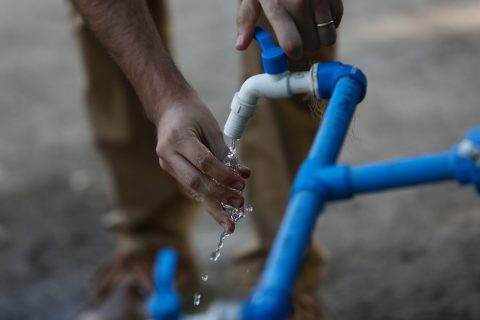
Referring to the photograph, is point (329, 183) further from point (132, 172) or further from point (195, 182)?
point (132, 172)

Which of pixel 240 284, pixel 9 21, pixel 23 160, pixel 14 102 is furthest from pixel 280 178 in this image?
pixel 9 21

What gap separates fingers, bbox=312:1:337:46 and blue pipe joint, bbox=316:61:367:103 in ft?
0.20

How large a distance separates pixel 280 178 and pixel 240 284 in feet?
1.20

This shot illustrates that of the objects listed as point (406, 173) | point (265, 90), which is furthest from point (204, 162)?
point (406, 173)

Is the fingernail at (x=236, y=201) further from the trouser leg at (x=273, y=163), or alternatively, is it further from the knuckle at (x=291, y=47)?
the trouser leg at (x=273, y=163)

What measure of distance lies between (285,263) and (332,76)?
0.40m

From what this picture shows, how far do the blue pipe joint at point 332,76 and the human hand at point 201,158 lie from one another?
0.57 ft

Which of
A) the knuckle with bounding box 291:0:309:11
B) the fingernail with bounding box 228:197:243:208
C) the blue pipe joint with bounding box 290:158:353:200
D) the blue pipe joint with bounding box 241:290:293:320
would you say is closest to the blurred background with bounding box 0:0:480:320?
the fingernail with bounding box 228:197:243:208

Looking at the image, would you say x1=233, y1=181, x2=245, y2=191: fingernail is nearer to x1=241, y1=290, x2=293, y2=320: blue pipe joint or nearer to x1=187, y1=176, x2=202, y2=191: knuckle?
x1=187, y1=176, x2=202, y2=191: knuckle

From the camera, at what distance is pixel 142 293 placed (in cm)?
235

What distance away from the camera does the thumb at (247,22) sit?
52.0 inches

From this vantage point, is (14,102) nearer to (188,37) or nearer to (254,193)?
(188,37)

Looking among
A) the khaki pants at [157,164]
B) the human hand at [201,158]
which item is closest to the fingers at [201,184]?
the human hand at [201,158]

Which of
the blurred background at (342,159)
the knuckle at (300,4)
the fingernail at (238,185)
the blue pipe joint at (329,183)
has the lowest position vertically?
the blurred background at (342,159)
